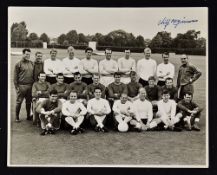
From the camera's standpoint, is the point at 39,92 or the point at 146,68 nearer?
the point at 39,92

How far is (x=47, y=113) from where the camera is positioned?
732 cm

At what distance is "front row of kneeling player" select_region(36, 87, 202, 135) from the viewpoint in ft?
24.0

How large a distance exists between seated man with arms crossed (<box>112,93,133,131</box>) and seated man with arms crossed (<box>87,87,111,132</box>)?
11cm

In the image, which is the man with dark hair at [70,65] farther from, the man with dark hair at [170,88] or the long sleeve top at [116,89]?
the man with dark hair at [170,88]

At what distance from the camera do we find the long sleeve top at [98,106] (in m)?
7.39

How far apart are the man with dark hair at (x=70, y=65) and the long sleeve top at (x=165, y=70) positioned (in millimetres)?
1110

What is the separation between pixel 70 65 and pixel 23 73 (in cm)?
64

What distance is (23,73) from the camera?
7.41m

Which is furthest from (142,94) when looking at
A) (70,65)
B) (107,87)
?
(70,65)

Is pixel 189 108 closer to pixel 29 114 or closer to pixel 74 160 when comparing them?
pixel 74 160

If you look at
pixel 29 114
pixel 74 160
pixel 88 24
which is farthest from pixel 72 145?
pixel 88 24

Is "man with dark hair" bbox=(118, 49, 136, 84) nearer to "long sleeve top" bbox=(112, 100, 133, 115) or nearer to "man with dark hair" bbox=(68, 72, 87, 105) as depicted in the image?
"long sleeve top" bbox=(112, 100, 133, 115)

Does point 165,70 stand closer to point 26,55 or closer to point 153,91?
point 153,91
